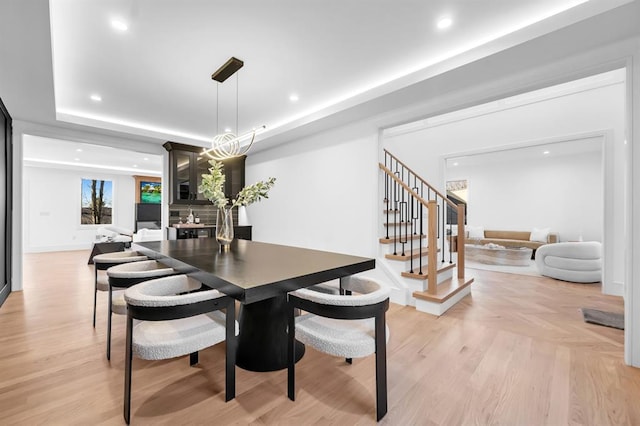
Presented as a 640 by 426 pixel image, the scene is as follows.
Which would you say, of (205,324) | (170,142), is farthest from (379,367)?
(170,142)

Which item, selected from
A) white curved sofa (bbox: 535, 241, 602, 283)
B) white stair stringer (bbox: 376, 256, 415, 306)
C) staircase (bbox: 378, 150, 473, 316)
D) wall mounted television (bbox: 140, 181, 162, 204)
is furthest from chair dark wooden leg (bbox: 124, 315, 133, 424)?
wall mounted television (bbox: 140, 181, 162, 204)

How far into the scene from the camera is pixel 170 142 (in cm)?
498

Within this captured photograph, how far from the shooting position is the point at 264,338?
6.62 ft

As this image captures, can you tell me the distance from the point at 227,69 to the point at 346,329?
2.63 meters

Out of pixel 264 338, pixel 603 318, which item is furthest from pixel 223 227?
pixel 603 318

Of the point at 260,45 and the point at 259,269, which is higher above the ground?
the point at 260,45

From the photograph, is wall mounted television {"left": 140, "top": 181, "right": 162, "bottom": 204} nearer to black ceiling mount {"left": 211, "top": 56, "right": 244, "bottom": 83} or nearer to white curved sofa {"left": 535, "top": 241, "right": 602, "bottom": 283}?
black ceiling mount {"left": 211, "top": 56, "right": 244, "bottom": 83}

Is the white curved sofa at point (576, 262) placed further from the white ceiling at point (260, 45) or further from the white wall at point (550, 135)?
the white ceiling at point (260, 45)

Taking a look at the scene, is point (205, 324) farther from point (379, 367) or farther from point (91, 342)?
point (91, 342)

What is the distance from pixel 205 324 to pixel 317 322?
649 mm

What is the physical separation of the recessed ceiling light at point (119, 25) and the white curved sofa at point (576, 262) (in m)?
6.28

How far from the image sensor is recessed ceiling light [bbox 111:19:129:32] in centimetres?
219

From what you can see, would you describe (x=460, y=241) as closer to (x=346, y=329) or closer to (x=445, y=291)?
(x=445, y=291)

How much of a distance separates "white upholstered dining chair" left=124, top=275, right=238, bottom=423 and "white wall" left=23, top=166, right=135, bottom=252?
9.28 meters
